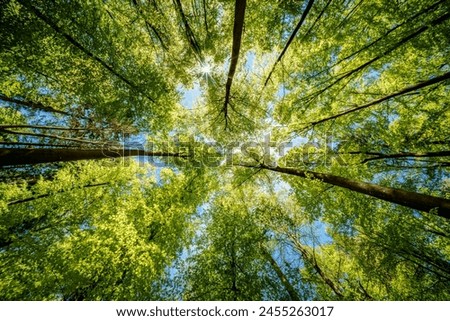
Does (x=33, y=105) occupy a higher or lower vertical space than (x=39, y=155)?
higher

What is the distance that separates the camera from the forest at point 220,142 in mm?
4211

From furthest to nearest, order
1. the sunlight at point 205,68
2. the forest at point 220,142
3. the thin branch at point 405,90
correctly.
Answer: the sunlight at point 205,68, the forest at point 220,142, the thin branch at point 405,90

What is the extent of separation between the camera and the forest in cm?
421

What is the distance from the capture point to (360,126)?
6.48 meters

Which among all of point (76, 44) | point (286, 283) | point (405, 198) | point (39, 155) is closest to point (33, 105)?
point (76, 44)

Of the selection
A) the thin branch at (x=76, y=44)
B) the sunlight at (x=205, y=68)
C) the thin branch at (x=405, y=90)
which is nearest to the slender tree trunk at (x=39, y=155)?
the thin branch at (x=76, y=44)

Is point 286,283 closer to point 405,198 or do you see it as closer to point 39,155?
point 405,198

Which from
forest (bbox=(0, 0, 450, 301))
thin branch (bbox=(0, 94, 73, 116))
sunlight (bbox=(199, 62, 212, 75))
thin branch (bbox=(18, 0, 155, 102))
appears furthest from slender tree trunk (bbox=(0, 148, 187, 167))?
sunlight (bbox=(199, 62, 212, 75))

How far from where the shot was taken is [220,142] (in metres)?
9.46

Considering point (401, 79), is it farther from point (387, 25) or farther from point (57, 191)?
point (57, 191)

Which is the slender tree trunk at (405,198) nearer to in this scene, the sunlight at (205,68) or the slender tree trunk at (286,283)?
the slender tree trunk at (286,283)

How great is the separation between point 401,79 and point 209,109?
20.3 ft

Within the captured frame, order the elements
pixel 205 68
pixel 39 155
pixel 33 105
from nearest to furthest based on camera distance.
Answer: pixel 39 155 < pixel 33 105 < pixel 205 68

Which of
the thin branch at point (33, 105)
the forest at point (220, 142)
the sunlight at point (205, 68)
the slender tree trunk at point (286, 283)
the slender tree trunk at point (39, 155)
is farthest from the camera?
the slender tree trunk at point (286, 283)
